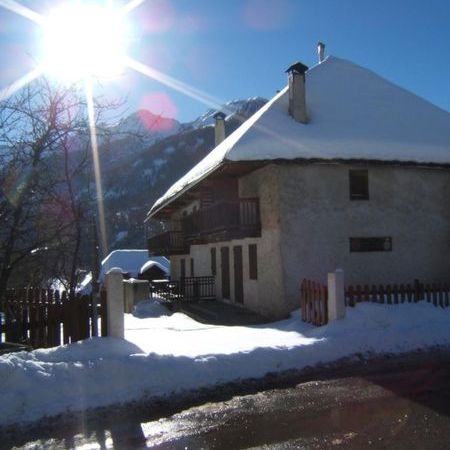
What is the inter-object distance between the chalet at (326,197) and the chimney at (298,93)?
0.03 metres

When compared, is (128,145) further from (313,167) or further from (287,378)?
(313,167)

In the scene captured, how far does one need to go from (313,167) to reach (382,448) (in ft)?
37.5

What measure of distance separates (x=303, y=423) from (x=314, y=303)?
664 centimetres

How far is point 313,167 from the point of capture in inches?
609

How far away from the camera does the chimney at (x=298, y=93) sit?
17.4 m

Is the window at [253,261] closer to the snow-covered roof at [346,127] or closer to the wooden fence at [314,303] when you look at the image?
the snow-covered roof at [346,127]

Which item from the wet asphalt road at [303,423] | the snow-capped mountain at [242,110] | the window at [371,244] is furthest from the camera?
the snow-capped mountain at [242,110]

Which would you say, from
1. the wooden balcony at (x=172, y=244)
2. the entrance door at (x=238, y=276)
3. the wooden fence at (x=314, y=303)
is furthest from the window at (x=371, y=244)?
the wooden balcony at (x=172, y=244)

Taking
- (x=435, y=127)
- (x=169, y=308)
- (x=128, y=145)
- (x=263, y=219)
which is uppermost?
(x=435, y=127)

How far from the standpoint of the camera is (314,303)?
1209cm

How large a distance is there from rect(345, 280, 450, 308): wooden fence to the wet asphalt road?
4.86 m

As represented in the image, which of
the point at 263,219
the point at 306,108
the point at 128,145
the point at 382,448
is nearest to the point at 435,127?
the point at 306,108

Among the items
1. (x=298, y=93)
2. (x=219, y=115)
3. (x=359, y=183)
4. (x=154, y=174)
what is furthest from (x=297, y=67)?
(x=154, y=174)

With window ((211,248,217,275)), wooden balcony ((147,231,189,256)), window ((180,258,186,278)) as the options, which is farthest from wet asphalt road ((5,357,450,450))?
window ((180,258,186,278))
